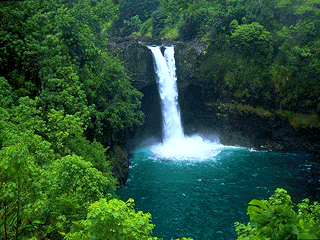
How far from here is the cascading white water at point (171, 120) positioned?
30.0 m

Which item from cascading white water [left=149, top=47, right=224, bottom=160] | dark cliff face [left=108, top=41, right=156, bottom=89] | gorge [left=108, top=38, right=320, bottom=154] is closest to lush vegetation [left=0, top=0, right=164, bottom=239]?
dark cliff face [left=108, top=41, right=156, bottom=89]

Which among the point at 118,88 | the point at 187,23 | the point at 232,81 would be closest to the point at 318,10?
the point at 232,81

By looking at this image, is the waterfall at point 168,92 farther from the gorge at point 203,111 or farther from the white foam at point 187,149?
the white foam at point 187,149

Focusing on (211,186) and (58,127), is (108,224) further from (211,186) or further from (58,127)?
(211,186)

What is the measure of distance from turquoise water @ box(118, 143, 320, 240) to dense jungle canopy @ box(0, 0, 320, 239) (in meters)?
3.26

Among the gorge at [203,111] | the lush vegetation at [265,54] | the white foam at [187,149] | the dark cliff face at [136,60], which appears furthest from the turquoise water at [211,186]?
the dark cliff face at [136,60]

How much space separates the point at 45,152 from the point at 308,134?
25731mm

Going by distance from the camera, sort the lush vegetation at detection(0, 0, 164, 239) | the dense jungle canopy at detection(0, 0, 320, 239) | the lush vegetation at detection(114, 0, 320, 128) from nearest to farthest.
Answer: the lush vegetation at detection(0, 0, 164, 239), the dense jungle canopy at detection(0, 0, 320, 239), the lush vegetation at detection(114, 0, 320, 128)

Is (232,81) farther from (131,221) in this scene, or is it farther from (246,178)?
(131,221)

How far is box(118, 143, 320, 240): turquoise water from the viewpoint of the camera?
17.3 metres

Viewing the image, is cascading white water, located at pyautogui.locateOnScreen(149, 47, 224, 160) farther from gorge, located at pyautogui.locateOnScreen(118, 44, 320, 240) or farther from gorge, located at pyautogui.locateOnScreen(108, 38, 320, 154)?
gorge, located at pyautogui.locateOnScreen(108, 38, 320, 154)

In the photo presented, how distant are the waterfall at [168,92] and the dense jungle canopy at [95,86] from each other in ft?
10.8

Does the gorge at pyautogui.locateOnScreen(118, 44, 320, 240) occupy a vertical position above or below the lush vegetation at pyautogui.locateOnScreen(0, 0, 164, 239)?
below

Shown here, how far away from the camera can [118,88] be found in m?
22.9
